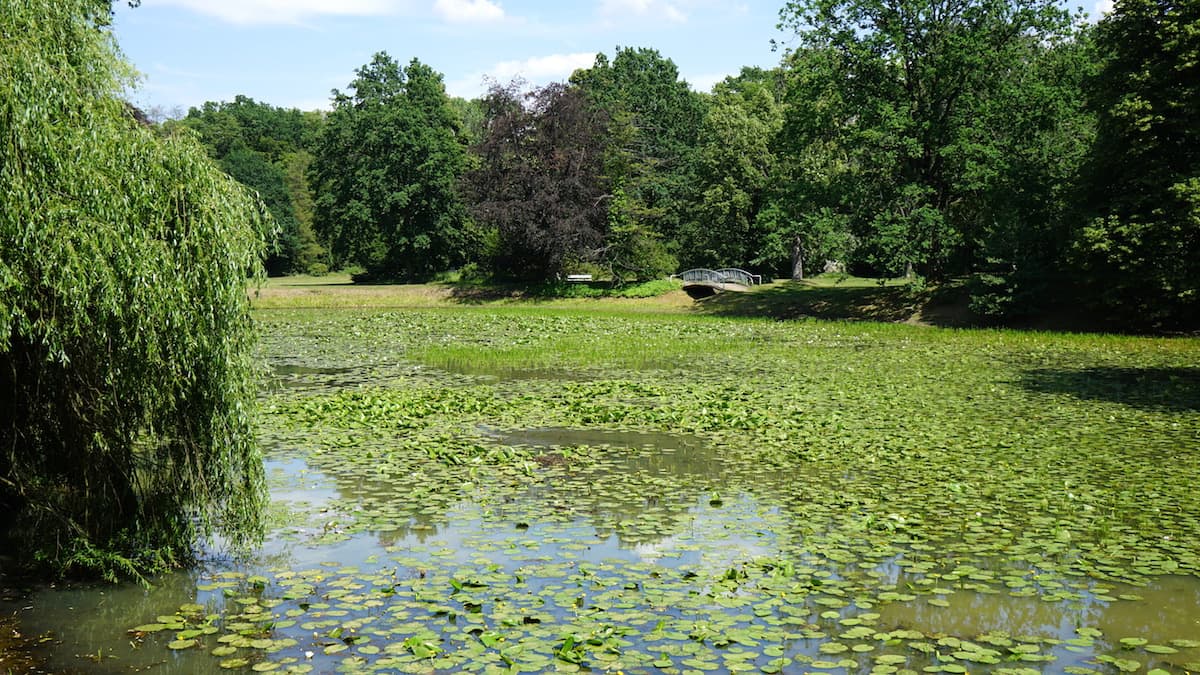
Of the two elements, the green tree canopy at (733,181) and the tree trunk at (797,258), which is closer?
the green tree canopy at (733,181)

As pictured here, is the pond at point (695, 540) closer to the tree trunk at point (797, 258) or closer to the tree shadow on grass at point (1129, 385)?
the tree shadow on grass at point (1129, 385)

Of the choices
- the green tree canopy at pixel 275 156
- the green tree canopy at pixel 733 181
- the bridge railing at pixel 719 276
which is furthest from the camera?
the green tree canopy at pixel 275 156

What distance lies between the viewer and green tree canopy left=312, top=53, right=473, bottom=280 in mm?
59094

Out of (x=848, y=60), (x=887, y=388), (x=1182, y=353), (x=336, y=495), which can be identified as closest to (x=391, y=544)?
(x=336, y=495)

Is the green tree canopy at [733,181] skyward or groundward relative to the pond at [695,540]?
skyward

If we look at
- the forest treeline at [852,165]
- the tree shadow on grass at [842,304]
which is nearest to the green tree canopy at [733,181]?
the forest treeline at [852,165]

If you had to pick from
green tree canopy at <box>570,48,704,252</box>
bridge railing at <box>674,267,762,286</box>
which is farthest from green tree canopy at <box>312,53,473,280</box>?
bridge railing at <box>674,267,762,286</box>

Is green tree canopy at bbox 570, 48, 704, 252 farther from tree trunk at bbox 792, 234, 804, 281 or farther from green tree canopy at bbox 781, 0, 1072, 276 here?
green tree canopy at bbox 781, 0, 1072, 276

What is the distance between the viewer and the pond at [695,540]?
22.6 feet

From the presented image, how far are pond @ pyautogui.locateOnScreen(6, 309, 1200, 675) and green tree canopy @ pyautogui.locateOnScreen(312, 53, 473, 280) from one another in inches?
1604

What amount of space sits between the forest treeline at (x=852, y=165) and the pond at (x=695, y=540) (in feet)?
16.7

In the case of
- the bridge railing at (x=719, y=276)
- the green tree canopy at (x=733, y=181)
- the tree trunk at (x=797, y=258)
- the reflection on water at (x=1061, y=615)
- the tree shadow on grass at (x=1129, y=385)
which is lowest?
the reflection on water at (x=1061, y=615)

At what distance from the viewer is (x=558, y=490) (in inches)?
449

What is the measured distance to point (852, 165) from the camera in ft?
161
